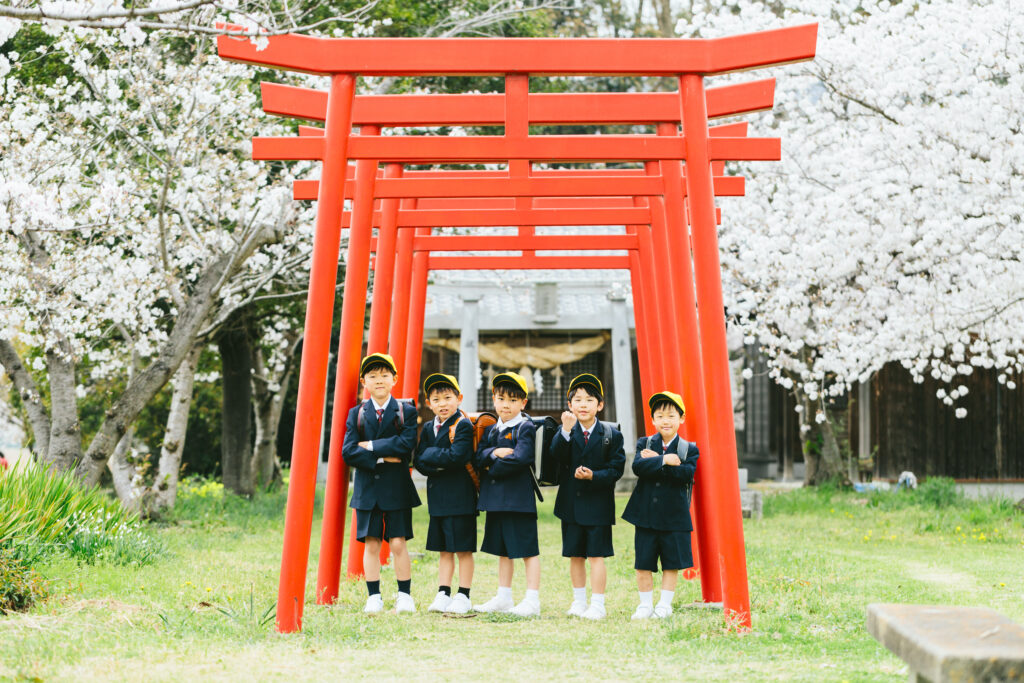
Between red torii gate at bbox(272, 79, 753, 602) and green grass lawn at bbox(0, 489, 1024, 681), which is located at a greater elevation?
red torii gate at bbox(272, 79, 753, 602)

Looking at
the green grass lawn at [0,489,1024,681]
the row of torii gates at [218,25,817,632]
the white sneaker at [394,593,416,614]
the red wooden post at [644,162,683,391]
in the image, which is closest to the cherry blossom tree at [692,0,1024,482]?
the green grass lawn at [0,489,1024,681]

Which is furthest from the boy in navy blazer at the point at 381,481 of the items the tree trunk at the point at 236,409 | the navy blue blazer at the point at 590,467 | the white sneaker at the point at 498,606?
the tree trunk at the point at 236,409

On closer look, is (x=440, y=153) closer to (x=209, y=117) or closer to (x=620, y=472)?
(x=620, y=472)

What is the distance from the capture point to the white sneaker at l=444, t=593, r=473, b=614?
6.26 m

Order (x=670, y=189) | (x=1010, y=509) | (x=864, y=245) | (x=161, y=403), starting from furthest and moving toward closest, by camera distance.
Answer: (x=161, y=403) → (x=1010, y=509) → (x=864, y=245) → (x=670, y=189)

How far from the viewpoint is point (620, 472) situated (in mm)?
6199

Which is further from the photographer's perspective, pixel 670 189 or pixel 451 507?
pixel 670 189

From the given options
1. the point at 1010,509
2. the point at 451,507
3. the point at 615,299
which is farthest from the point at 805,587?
the point at 615,299

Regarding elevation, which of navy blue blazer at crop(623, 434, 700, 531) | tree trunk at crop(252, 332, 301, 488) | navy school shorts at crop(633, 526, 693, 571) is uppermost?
tree trunk at crop(252, 332, 301, 488)

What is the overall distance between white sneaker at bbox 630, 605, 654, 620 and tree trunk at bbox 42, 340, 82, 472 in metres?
5.84

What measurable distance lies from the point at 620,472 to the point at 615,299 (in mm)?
9677

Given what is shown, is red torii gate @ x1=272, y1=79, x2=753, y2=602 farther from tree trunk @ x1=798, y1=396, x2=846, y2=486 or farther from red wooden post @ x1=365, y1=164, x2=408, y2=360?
tree trunk @ x1=798, y1=396, x2=846, y2=486

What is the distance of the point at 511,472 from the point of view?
20.7 feet

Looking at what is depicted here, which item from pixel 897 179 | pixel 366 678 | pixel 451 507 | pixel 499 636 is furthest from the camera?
pixel 897 179
